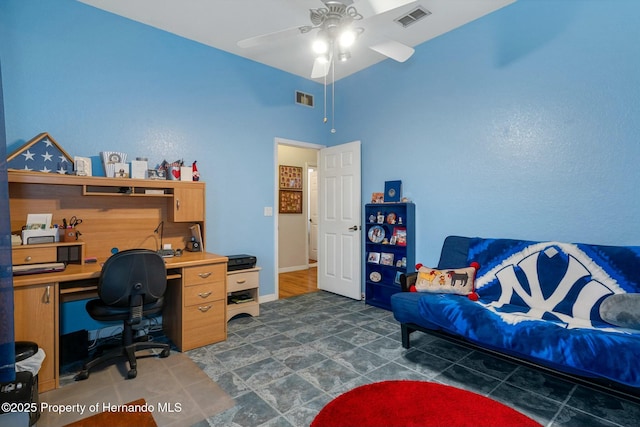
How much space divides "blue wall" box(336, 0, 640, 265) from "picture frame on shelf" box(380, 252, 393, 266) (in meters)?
0.35

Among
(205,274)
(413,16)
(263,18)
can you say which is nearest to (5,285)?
(205,274)

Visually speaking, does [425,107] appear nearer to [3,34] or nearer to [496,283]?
[496,283]

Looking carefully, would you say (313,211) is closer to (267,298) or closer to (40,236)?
(267,298)

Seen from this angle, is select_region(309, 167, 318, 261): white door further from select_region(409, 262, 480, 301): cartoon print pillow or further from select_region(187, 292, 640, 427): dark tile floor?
select_region(409, 262, 480, 301): cartoon print pillow

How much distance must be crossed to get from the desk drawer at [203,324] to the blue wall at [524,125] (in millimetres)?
2229

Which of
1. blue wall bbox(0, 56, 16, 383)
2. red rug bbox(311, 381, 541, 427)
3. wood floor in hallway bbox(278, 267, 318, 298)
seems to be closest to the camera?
red rug bbox(311, 381, 541, 427)

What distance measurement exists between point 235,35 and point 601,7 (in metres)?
3.15

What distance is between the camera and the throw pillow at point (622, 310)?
6.19ft

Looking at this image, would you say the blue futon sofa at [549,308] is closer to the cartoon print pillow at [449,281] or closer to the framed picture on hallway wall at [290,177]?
the cartoon print pillow at [449,281]

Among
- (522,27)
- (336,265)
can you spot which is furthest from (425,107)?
(336,265)

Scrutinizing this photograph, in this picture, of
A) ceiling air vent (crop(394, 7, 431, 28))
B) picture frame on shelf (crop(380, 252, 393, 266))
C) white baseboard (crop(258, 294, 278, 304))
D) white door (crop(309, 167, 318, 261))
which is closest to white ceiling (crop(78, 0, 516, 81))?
ceiling air vent (crop(394, 7, 431, 28))

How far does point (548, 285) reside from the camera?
234cm

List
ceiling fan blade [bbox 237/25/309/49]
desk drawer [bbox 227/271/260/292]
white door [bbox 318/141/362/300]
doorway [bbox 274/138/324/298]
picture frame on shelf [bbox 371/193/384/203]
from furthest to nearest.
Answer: doorway [bbox 274/138/324/298], white door [bbox 318/141/362/300], picture frame on shelf [bbox 371/193/384/203], desk drawer [bbox 227/271/260/292], ceiling fan blade [bbox 237/25/309/49]

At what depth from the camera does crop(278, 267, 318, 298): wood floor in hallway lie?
4426mm
